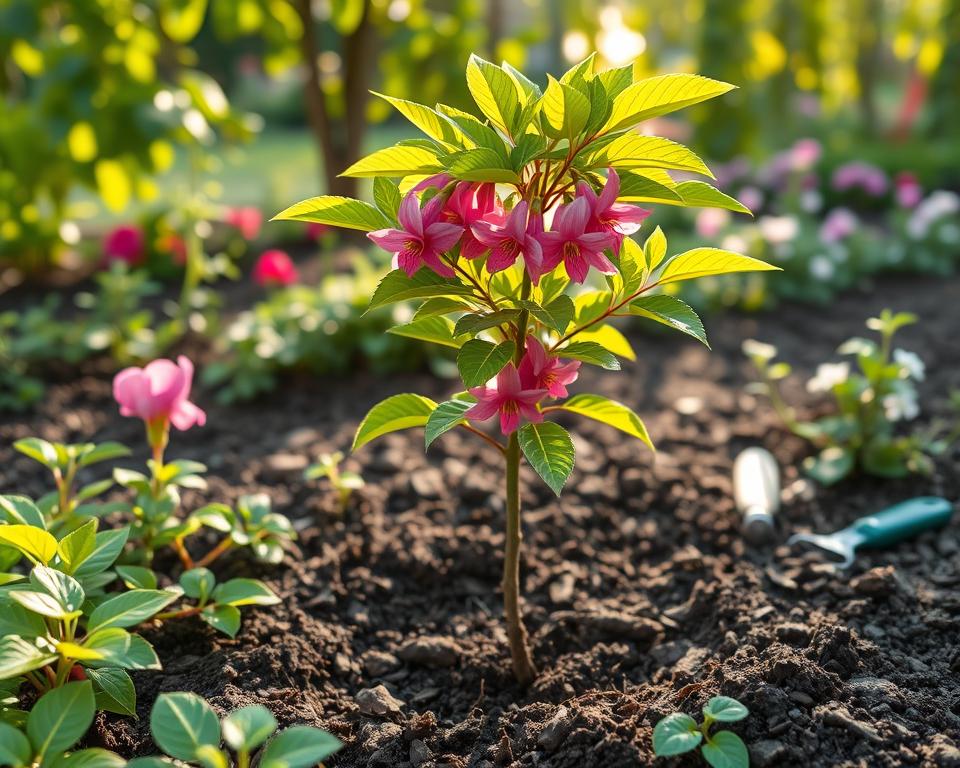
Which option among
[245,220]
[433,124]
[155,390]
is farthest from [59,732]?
[245,220]

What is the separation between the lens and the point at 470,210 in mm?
1173

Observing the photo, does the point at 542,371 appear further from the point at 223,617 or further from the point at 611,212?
the point at 223,617

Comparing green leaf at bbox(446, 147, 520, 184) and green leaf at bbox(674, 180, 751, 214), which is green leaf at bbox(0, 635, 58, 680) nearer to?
green leaf at bbox(446, 147, 520, 184)

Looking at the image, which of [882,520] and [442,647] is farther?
[882,520]

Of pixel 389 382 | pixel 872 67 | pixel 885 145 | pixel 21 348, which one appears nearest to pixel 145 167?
pixel 21 348

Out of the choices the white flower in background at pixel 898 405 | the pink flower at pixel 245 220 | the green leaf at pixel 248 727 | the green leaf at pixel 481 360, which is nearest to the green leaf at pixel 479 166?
the green leaf at pixel 481 360

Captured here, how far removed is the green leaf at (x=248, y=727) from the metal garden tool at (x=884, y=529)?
1279mm

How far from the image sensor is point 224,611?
A: 1.55 m

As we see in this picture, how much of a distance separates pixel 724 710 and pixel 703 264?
0.62 meters

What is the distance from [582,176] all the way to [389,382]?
6.02ft

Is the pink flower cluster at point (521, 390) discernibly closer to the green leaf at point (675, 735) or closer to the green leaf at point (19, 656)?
the green leaf at point (675, 735)

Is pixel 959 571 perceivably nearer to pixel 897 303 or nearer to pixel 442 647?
pixel 442 647

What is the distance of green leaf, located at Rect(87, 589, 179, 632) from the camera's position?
121 cm

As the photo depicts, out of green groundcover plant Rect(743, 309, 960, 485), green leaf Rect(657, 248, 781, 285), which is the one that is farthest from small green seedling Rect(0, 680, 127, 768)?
green groundcover plant Rect(743, 309, 960, 485)
